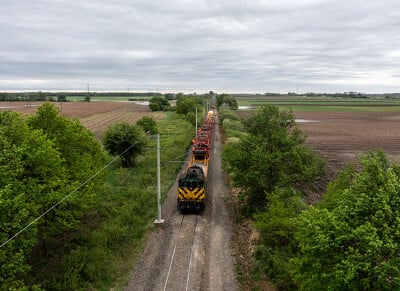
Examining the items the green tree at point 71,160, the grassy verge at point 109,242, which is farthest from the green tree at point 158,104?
the green tree at point 71,160

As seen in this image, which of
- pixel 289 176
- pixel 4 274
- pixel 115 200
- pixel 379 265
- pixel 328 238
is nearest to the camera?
pixel 379 265

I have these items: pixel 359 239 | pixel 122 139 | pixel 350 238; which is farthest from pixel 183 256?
pixel 122 139

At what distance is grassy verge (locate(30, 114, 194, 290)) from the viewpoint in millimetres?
16656

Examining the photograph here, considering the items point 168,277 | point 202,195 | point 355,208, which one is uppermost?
point 355,208

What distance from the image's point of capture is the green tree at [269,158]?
77.4 ft

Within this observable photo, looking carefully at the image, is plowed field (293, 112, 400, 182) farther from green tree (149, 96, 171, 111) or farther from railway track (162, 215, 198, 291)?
green tree (149, 96, 171, 111)

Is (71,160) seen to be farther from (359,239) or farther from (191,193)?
(359,239)

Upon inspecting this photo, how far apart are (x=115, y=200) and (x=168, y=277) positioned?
1261cm

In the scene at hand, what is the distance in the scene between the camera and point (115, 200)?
92.7 feet

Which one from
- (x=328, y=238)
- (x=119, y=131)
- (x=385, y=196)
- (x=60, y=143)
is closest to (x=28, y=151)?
(x=60, y=143)

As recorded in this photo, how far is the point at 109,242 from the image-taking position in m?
20.3

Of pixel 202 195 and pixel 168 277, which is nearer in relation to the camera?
pixel 168 277

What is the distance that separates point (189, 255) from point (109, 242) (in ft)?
17.1

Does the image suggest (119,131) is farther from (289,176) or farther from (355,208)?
(355,208)
